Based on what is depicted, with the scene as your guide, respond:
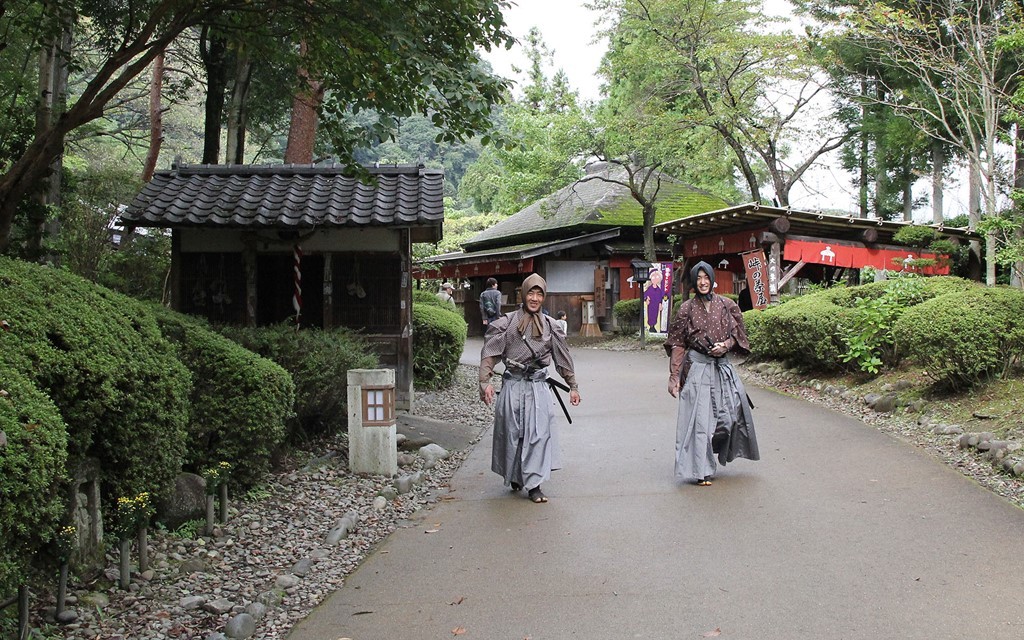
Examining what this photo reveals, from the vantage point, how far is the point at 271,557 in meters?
5.25

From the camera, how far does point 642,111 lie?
22.2 m

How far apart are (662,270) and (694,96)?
15.9ft

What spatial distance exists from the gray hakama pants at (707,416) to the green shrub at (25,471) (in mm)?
5107

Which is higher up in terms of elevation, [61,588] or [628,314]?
[628,314]

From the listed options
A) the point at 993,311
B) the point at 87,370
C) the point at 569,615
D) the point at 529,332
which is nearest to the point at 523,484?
the point at 529,332

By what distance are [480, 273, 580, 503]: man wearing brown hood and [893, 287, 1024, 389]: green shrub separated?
458 cm

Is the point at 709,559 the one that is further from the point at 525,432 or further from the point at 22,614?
the point at 22,614

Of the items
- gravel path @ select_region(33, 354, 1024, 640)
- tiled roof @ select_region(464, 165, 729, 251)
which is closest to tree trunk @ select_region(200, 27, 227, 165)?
gravel path @ select_region(33, 354, 1024, 640)

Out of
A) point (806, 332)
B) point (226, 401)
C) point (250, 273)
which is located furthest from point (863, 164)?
point (226, 401)

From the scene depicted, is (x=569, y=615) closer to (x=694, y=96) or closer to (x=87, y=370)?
(x=87, y=370)

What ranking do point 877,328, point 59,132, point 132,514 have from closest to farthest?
point 132,514 → point 59,132 → point 877,328

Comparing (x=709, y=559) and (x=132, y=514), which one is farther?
(x=709, y=559)

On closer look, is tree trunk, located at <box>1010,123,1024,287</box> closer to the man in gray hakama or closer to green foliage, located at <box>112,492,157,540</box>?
the man in gray hakama

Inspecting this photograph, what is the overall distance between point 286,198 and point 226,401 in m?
5.03
